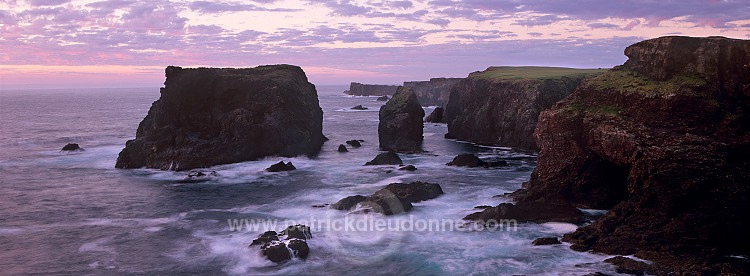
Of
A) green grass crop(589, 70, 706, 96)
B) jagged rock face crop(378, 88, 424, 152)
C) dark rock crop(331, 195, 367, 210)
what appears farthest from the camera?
jagged rock face crop(378, 88, 424, 152)

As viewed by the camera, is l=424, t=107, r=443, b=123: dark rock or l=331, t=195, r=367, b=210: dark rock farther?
l=424, t=107, r=443, b=123: dark rock

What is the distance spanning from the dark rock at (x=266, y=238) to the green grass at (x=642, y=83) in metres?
22.2

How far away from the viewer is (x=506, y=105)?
77.6 metres

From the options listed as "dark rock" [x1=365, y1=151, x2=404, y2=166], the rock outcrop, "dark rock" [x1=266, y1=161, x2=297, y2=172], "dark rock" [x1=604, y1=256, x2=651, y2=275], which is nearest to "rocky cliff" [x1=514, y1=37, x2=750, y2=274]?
"dark rock" [x1=604, y1=256, x2=651, y2=275]

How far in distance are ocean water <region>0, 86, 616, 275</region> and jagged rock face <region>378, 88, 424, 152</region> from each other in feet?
23.1

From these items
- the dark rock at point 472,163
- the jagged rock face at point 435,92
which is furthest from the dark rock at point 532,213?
the jagged rock face at point 435,92

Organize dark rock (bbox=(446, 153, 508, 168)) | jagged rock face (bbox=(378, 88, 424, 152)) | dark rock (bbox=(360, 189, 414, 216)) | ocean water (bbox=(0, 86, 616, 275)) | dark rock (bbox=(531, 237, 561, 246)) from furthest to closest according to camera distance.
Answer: jagged rock face (bbox=(378, 88, 424, 152)) → dark rock (bbox=(446, 153, 508, 168)) → dark rock (bbox=(360, 189, 414, 216)) → dark rock (bbox=(531, 237, 561, 246)) → ocean water (bbox=(0, 86, 616, 275))

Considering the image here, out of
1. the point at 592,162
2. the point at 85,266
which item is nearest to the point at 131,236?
the point at 85,266

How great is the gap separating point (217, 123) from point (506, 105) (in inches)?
1469

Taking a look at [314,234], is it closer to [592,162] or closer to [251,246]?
[251,246]

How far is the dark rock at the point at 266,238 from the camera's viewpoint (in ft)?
102

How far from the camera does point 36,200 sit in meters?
45.1

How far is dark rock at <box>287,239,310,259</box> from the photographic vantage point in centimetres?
2941

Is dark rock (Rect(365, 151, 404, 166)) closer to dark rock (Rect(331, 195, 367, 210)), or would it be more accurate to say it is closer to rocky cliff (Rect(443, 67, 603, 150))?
rocky cliff (Rect(443, 67, 603, 150))
